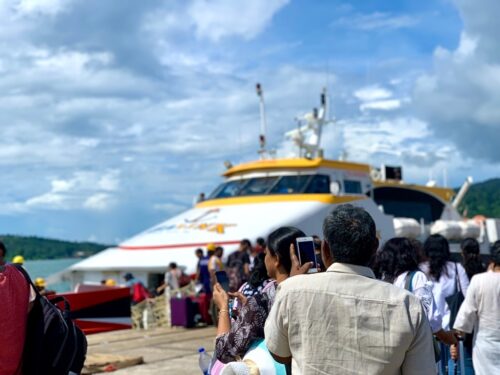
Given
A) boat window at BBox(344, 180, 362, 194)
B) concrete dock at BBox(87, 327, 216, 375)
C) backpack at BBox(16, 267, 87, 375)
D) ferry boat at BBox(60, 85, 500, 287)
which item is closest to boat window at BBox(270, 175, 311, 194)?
ferry boat at BBox(60, 85, 500, 287)

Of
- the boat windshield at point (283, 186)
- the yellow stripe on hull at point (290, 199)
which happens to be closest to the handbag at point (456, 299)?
the yellow stripe on hull at point (290, 199)

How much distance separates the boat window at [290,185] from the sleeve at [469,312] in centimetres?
1108

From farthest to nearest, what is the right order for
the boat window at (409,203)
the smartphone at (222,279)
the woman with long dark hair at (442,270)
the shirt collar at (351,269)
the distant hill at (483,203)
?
1. the distant hill at (483,203)
2. the boat window at (409,203)
3. the woman with long dark hair at (442,270)
4. the smartphone at (222,279)
5. the shirt collar at (351,269)

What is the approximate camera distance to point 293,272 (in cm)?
321

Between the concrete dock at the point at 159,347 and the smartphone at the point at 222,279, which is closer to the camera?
the smartphone at the point at 222,279

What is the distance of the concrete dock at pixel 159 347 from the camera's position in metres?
7.96

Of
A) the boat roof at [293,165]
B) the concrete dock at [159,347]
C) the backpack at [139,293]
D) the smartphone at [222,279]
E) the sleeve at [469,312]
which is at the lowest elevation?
the concrete dock at [159,347]

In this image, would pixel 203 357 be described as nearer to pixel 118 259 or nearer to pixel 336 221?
pixel 336 221

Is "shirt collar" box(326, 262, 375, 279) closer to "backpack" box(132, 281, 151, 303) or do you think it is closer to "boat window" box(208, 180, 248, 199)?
"backpack" box(132, 281, 151, 303)

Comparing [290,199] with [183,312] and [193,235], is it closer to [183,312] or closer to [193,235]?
[193,235]

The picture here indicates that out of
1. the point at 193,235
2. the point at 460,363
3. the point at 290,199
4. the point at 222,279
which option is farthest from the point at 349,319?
the point at 290,199

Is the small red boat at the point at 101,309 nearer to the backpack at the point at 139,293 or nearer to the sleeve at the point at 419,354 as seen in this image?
the backpack at the point at 139,293

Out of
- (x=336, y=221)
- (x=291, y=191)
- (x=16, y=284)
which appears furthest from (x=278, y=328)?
(x=291, y=191)

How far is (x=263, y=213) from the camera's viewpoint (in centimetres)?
1477
